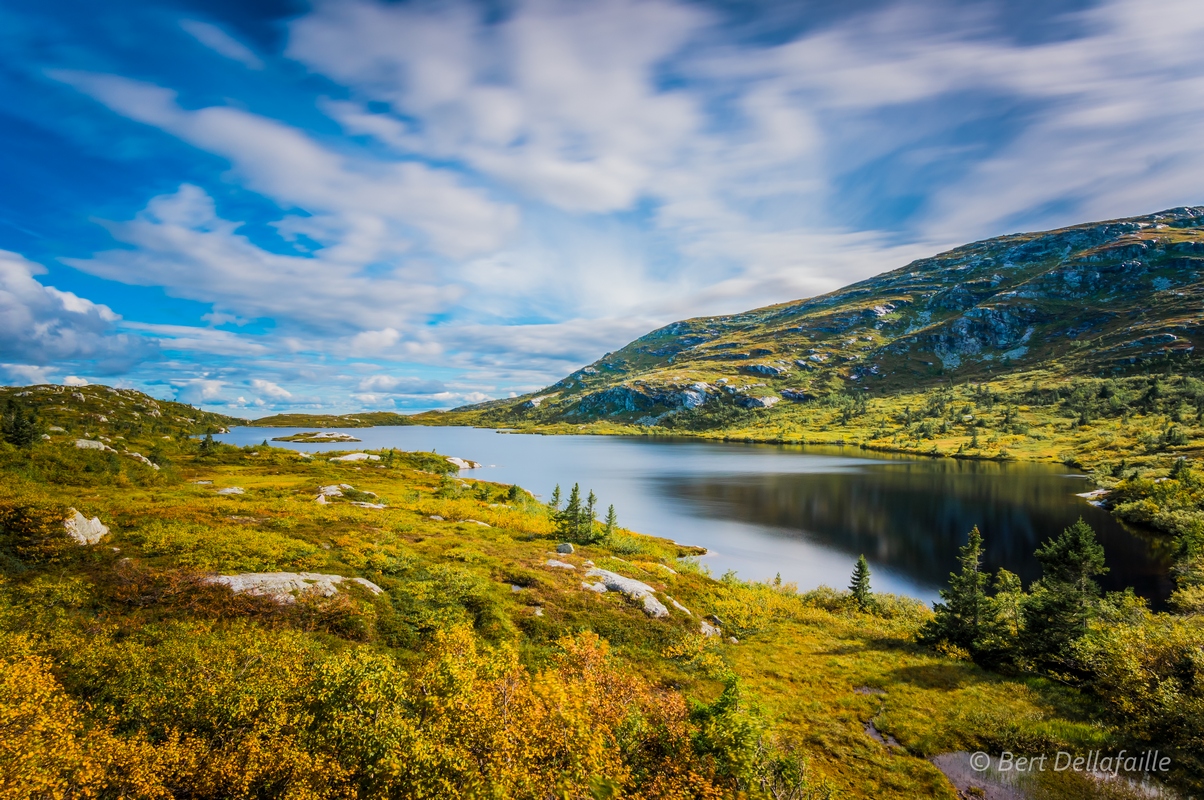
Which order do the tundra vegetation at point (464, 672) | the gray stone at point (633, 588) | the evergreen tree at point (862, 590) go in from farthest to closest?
the evergreen tree at point (862, 590) → the gray stone at point (633, 588) → the tundra vegetation at point (464, 672)

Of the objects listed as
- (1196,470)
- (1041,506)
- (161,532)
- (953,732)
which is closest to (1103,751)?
(953,732)

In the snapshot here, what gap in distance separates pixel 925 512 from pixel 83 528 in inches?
4841

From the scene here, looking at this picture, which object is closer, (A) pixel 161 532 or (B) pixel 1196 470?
(A) pixel 161 532

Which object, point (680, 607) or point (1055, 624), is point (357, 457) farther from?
point (1055, 624)

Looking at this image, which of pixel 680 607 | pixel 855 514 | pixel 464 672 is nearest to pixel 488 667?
pixel 464 672

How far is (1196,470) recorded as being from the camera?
10556cm

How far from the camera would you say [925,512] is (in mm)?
97562

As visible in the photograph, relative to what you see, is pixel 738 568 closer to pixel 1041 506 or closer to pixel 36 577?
pixel 36 577

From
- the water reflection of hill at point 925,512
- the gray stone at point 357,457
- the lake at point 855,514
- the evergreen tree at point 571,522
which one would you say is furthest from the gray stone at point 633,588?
the gray stone at point 357,457

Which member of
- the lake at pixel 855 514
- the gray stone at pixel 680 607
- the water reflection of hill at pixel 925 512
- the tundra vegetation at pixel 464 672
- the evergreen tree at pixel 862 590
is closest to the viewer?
the tundra vegetation at pixel 464 672

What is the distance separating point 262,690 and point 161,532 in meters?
21.8

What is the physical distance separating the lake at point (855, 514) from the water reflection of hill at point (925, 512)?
254mm

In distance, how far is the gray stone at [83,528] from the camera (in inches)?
942

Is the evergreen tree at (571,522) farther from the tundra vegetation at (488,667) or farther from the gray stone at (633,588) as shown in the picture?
the gray stone at (633,588)
